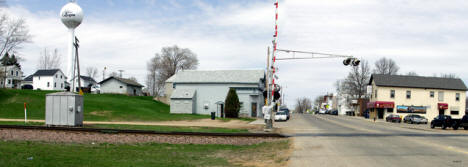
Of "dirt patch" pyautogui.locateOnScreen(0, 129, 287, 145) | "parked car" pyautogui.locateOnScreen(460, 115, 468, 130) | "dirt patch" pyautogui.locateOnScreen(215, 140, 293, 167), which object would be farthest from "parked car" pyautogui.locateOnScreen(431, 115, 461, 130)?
"dirt patch" pyautogui.locateOnScreen(215, 140, 293, 167)

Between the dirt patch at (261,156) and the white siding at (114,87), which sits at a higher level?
the white siding at (114,87)

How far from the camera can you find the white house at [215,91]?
5538 cm

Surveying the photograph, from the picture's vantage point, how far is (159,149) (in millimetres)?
14539

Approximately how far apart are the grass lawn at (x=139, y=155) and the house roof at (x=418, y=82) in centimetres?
6007

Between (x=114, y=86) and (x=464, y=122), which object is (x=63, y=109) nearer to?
(x=464, y=122)

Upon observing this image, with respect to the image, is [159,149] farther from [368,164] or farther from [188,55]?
[188,55]

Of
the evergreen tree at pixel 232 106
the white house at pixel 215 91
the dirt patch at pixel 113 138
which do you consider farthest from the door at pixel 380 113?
the dirt patch at pixel 113 138

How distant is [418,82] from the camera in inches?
2773

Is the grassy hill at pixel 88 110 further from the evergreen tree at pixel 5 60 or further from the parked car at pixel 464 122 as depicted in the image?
the evergreen tree at pixel 5 60

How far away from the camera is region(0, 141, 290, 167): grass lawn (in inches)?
413

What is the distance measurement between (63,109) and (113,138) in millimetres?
6879

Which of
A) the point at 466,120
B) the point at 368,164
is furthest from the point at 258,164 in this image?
the point at 466,120

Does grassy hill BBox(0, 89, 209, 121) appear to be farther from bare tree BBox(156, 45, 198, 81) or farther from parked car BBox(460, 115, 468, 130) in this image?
bare tree BBox(156, 45, 198, 81)

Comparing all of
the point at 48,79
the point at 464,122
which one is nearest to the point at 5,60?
the point at 48,79
